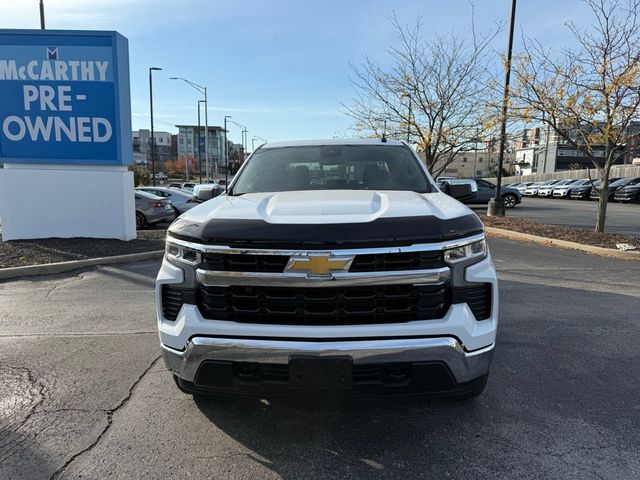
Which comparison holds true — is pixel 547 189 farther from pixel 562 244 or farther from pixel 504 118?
pixel 562 244

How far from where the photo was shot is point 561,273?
7.54 m

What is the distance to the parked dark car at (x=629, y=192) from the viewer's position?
89.6 feet

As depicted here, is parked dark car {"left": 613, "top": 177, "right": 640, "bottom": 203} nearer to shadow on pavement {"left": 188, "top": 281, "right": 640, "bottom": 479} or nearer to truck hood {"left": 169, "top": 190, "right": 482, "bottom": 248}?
shadow on pavement {"left": 188, "top": 281, "right": 640, "bottom": 479}

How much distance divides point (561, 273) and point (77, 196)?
969 centimetres

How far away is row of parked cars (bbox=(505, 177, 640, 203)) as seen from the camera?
27547 mm

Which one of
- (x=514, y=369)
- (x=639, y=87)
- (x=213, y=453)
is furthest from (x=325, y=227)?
(x=639, y=87)

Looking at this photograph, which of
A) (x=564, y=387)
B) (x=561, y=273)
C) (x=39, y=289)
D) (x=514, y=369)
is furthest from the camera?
Result: (x=561, y=273)

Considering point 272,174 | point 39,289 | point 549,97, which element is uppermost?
point 549,97

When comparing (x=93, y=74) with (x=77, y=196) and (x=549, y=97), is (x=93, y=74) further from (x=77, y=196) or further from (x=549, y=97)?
(x=549, y=97)

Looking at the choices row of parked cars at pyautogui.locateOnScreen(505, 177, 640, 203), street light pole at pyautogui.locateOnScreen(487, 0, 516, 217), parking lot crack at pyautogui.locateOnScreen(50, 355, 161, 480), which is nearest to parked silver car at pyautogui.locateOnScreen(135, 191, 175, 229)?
street light pole at pyautogui.locateOnScreen(487, 0, 516, 217)

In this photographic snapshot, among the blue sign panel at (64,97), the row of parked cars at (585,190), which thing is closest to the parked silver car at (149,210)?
the blue sign panel at (64,97)

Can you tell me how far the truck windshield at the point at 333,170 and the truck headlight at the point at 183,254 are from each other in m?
1.28

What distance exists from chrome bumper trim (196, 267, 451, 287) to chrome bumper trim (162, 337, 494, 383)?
1.00 feet

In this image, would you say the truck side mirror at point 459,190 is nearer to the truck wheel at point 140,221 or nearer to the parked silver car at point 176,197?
the truck wheel at point 140,221
